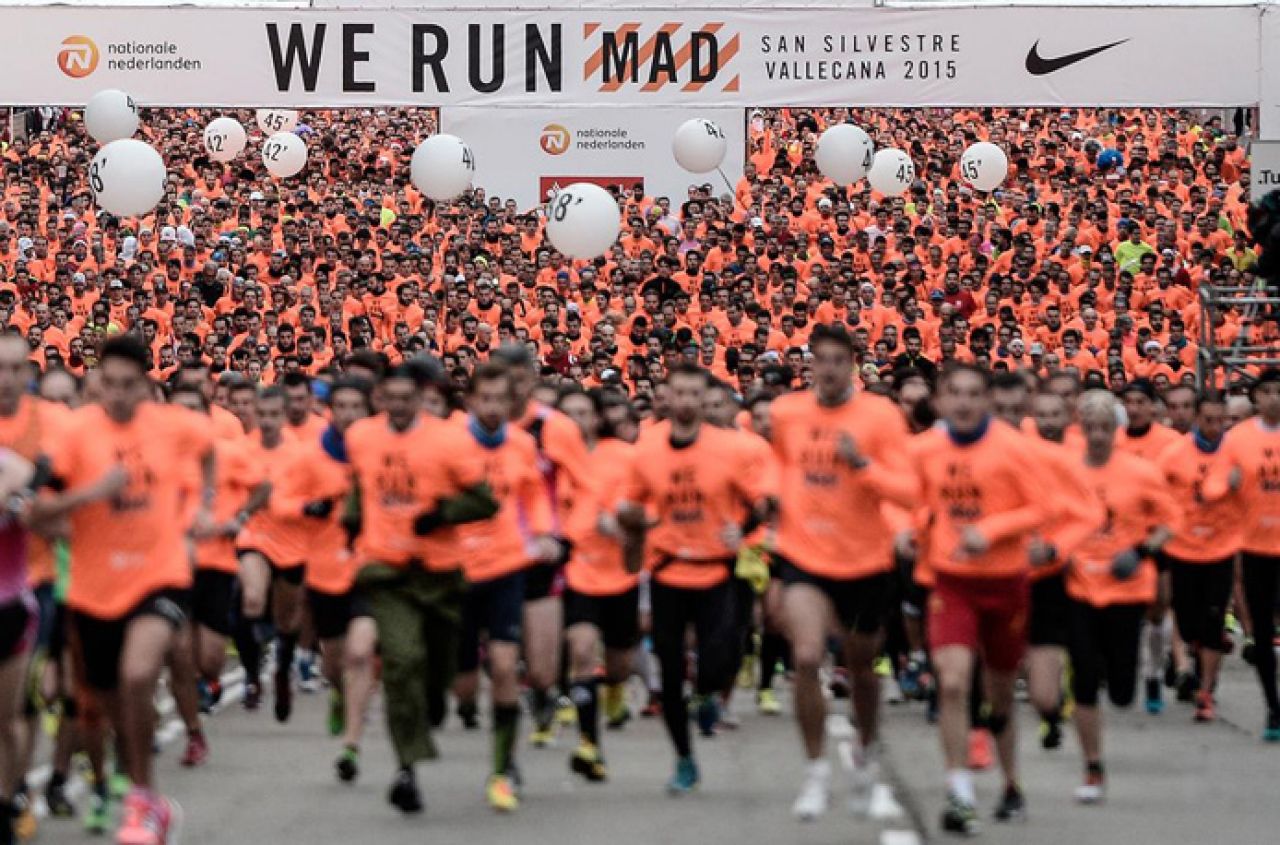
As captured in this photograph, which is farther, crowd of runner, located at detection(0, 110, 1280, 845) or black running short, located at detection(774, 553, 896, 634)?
black running short, located at detection(774, 553, 896, 634)

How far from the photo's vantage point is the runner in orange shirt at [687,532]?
35.6ft

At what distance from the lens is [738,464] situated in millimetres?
11023

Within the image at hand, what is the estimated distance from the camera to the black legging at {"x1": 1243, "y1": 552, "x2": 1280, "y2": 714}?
12.9 m

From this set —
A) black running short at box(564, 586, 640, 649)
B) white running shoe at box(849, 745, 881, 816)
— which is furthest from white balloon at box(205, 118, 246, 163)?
white running shoe at box(849, 745, 881, 816)

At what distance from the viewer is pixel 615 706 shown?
44.0 ft

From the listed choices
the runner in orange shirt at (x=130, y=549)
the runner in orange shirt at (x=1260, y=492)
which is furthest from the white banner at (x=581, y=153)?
the runner in orange shirt at (x=130, y=549)

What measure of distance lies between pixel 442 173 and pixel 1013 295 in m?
6.19

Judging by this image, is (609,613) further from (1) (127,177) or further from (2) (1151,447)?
(1) (127,177)

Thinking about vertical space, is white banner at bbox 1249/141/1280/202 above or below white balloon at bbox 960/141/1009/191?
below

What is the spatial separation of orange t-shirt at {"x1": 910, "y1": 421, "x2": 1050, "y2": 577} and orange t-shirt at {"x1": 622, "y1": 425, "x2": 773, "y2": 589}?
1139 mm

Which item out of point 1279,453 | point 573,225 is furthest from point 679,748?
point 573,225

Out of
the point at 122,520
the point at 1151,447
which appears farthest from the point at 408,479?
the point at 1151,447

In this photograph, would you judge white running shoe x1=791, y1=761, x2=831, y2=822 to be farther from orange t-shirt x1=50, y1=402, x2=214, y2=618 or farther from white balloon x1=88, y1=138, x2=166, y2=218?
white balloon x1=88, y1=138, x2=166, y2=218

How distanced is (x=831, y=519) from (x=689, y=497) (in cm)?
103
